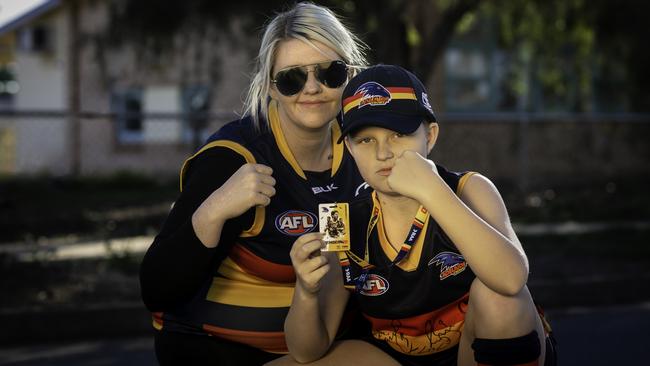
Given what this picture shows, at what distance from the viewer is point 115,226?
1233cm

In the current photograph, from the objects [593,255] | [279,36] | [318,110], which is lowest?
[593,255]

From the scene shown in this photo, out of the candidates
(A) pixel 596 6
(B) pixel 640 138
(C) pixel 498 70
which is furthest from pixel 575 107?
(A) pixel 596 6

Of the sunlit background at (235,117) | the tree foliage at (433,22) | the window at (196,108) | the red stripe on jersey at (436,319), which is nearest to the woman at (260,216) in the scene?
the red stripe on jersey at (436,319)

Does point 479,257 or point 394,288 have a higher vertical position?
point 479,257

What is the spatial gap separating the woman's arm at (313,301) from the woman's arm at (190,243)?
411 millimetres

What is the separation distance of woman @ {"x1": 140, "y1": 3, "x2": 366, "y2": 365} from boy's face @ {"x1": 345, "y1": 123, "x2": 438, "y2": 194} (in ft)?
1.67

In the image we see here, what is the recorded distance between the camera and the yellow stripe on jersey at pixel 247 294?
379 centimetres

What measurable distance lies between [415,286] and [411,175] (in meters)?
0.43

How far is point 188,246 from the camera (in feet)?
11.7

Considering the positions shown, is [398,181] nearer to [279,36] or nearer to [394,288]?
[394,288]

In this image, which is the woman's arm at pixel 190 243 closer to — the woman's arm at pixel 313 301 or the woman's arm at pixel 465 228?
the woman's arm at pixel 313 301

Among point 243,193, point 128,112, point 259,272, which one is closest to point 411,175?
point 243,193

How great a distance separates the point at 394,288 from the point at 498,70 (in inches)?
769

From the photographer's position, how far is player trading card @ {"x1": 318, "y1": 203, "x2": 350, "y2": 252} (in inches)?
126
